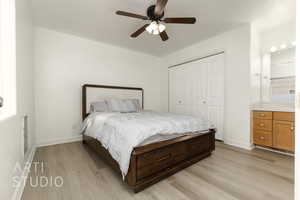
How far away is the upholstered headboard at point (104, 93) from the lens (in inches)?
130

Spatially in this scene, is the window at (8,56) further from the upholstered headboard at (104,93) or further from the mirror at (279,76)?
the mirror at (279,76)

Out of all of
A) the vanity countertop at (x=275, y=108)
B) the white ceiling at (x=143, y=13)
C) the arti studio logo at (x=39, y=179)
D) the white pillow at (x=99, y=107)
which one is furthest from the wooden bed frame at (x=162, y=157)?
the white ceiling at (x=143, y=13)

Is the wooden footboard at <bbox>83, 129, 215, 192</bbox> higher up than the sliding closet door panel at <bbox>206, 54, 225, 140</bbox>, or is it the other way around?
the sliding closet door panel at <bbox>206, 54, 225, 140</bbox>

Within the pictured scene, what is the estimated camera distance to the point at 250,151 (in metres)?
2.73

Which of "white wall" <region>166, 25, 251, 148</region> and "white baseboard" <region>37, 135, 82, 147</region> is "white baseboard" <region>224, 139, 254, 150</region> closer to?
"white wall" <region>166, 25, 251, 148</region>

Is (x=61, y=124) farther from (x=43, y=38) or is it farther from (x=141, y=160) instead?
(x=141, y=160)

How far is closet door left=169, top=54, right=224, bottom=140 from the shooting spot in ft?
11.1

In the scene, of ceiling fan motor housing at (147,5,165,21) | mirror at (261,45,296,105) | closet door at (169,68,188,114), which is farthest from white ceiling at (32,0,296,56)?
closet door at (169,68,188,114)

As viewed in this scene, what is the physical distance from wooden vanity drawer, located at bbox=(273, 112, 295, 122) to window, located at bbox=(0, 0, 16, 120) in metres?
3.99

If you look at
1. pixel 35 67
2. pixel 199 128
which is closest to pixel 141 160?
pixel 199 128

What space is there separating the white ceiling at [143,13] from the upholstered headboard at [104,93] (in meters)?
1.27

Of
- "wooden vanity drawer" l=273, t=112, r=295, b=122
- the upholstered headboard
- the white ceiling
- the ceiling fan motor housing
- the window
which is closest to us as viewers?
the window

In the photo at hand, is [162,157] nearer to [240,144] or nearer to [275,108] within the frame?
[240,144]

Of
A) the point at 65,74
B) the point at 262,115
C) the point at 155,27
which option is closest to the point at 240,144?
the point at 262,115
